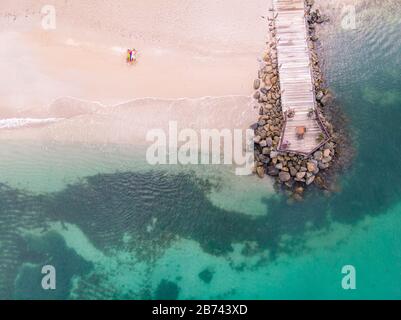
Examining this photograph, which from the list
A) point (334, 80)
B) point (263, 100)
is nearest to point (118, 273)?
point (263, 100)

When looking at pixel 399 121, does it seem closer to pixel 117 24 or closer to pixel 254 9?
pixel 254 9

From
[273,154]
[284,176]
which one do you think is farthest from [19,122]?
[284,176]

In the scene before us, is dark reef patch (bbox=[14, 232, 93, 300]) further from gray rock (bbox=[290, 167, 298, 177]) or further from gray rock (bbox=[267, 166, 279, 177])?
gray rock (bbox=[290, 167, 298, 177])

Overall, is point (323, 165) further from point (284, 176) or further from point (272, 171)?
point (272, 171)

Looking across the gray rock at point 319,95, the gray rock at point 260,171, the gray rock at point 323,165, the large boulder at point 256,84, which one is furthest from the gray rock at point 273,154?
the gray rock at point 319,95

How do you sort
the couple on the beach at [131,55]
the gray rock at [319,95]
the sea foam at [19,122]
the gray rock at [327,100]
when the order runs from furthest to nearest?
1. the sea foam at [19,122]
2. the couple on the beach at [131,55]
3. the gray rock at [327,100]
4. the gray rock at [319,95]

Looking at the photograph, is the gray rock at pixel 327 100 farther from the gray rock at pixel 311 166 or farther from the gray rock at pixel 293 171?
the gray rock at pixel 293 171
